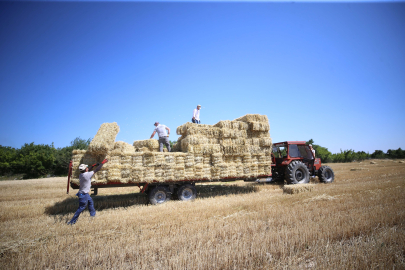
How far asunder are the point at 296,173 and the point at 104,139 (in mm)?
9631

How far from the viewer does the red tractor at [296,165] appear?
36.0 feet

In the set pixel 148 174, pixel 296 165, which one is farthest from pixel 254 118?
pixel 148 174

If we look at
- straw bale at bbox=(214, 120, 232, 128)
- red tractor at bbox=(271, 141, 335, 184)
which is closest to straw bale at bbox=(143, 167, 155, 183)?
straw bale at bbox=(214, 120, 232, 128)

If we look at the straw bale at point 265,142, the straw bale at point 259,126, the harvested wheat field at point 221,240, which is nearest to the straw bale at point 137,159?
the harvested wheat field at point 221,240

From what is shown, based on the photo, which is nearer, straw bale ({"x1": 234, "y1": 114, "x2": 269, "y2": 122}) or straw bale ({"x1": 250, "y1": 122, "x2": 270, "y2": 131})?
straw bale ({"x1": 250, "y1": 122, "x2": 270, "y2": 131})

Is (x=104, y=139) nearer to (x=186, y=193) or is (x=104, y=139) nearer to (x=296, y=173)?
(x=186, y=193)

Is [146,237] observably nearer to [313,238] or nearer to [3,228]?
[313,238]

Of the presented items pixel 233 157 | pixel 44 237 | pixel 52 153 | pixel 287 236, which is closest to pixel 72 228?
pixel 44 237

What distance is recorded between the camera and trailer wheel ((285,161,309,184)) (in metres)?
10.8

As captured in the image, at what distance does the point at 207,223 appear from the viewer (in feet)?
16.7

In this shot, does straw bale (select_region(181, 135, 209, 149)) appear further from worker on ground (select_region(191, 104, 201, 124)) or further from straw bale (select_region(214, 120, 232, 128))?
worker on ground (select_region(191, 104, 201, 124))

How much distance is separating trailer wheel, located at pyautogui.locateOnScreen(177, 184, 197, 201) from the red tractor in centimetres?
465

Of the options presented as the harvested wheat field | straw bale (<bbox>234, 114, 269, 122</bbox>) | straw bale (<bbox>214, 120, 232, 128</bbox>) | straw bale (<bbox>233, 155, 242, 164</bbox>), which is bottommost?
the harvested wheat field

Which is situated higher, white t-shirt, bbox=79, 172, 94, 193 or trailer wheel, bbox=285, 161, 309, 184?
white t-shirt, bbox=79, 172, 94, 193
